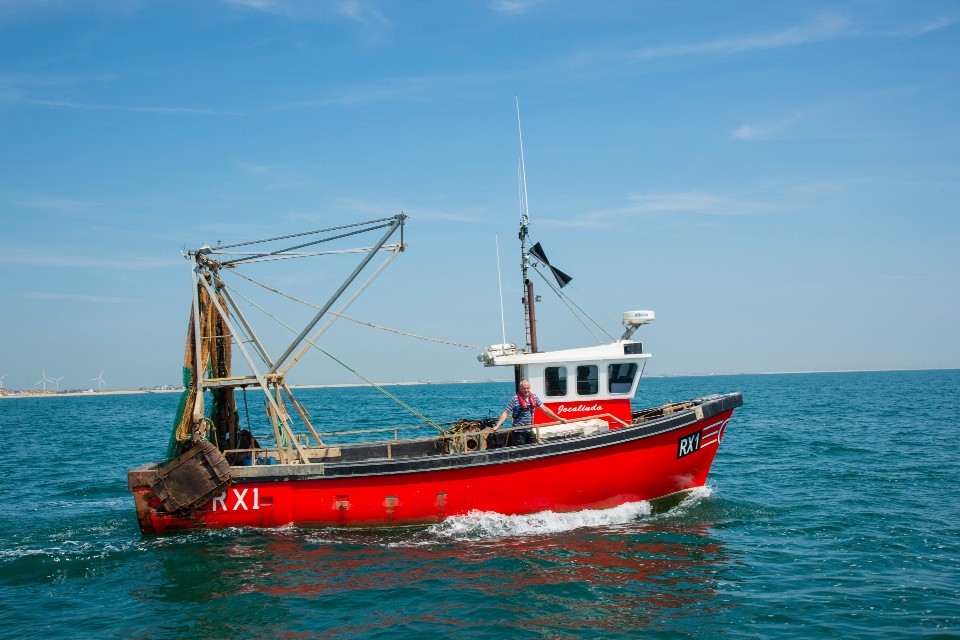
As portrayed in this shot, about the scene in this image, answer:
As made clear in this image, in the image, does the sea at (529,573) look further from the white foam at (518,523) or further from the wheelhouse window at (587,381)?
the wheelhouse window at (587,381)

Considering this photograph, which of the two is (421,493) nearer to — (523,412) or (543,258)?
(523,412)

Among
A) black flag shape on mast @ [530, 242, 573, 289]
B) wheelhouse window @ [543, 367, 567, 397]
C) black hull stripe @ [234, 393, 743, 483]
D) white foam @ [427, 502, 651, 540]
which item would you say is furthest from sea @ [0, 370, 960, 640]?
black flag shape on mast @ [530, 242, 573, 289]

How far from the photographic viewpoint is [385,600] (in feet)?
33.3

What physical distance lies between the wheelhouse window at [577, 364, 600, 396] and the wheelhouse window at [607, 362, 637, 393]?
288mm

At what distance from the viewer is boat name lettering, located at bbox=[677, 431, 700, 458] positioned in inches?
561

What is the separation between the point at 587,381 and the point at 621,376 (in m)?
0.72

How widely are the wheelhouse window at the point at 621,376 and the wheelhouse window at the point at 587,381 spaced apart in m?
0.29

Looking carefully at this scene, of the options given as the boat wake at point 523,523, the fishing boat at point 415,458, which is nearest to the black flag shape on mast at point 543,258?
the fishing boat at point 415,458

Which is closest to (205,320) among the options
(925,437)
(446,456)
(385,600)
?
(446,456)

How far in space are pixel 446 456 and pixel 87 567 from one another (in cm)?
618

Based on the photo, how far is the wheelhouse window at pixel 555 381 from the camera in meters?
15.4

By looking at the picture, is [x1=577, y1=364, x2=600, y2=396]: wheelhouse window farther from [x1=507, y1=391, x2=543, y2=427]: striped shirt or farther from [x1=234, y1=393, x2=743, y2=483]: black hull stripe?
[x1=234, y1=393, x2=743, y2=483]: black hull stripe

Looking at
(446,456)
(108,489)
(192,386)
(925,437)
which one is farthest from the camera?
(925,437)

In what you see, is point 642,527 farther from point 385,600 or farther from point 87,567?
point 87,567
